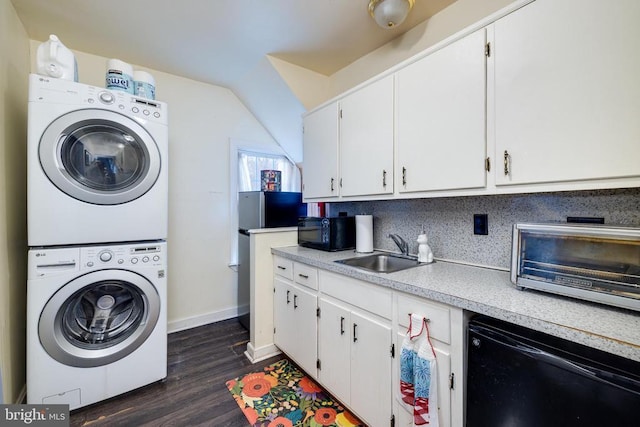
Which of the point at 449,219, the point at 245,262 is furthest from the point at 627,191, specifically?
the point at 245,262

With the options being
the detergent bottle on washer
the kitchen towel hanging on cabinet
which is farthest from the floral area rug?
the detergent bottle on washer

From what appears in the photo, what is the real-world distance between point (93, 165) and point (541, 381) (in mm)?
2467

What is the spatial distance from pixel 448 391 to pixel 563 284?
0.60 meters

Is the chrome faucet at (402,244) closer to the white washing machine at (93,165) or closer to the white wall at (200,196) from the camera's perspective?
the white washing machine at (93,165)

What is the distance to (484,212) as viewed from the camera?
1.54m

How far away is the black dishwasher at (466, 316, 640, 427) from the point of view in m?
0.70

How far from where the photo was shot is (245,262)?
2.77 meters

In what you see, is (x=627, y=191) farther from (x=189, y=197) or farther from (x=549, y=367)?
(x=189, y=197)

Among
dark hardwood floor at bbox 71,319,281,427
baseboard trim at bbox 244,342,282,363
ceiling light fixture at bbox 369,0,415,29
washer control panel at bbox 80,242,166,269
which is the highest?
ceiling light fixture at bbox 369,0,415,29

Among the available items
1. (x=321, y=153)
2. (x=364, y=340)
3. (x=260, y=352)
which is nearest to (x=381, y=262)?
(x=364, y=340)

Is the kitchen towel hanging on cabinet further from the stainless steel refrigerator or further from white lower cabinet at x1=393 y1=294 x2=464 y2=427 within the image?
the stainless steel refrigerator

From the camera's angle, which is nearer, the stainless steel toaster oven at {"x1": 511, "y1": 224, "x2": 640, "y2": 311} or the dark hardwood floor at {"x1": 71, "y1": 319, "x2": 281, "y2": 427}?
the stainless steel toaster oven at {"x1": 511, "y1": 224, "x2": 640, "y2": 311}

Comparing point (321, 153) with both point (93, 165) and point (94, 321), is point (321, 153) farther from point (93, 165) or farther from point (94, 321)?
point (94, 321)

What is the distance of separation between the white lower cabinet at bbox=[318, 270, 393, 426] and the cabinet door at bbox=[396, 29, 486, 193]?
0.70m
